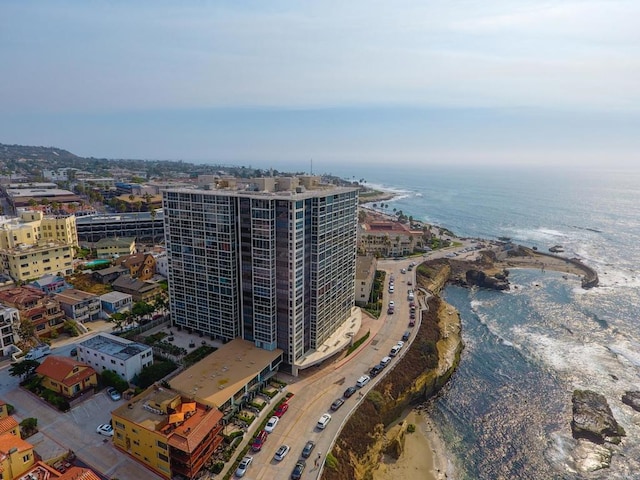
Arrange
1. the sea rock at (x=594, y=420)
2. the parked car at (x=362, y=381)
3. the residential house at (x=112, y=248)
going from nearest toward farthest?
1. the sea rock at (x=594, y=420)
2. the parked car at (x=362, y=381)
3. the residential house at (x=112, y=248)

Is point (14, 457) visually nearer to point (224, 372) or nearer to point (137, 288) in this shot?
point (224, 372)

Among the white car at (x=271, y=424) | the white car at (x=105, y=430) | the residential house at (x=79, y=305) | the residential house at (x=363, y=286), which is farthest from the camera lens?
the residential house at (x=363, y=286)

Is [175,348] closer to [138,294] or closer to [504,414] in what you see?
[138,294]

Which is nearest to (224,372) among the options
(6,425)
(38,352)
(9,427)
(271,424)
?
(271,424)

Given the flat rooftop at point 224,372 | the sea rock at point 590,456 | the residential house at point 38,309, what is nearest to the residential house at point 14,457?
the flat rooftop at point 224,372

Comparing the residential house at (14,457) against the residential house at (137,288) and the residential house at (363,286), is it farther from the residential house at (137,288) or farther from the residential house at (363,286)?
the residential house at (363,286)
